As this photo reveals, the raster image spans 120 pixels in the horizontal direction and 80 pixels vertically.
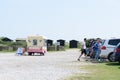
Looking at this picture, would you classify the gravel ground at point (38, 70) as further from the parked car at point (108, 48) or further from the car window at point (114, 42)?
the car window at point (114, 42)

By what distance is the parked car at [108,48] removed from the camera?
30.7 metres

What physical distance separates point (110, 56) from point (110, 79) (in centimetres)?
1363

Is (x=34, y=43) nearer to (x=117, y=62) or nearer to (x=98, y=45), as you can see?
(x=98, y=45)

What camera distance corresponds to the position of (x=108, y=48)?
30.8 meters

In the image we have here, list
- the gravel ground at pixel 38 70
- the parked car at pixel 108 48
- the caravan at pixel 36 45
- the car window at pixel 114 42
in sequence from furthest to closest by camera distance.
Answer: the caravan at pixel 36 45, the car window at pixel 114 42, the parked car at pixel 108 48, the gravel ground at pixel 38 70

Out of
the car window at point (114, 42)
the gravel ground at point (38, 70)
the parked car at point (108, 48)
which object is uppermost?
the car window at point (114, 42)

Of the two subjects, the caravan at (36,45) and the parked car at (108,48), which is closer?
the parked car at (108,48)

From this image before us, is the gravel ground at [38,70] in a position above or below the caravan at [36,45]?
below

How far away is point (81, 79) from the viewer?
17.1m

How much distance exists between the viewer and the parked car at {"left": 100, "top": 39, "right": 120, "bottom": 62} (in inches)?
Answer: 1209

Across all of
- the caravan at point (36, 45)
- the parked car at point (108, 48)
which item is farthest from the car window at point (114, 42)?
the caravan at point (36, 45)

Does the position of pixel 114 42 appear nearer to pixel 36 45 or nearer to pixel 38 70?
pixel 38 70

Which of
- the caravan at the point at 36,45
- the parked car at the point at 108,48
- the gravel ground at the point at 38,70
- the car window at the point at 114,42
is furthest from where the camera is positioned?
the caravan at the point at 36,45

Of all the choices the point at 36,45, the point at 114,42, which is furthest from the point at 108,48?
the point at 36,45
